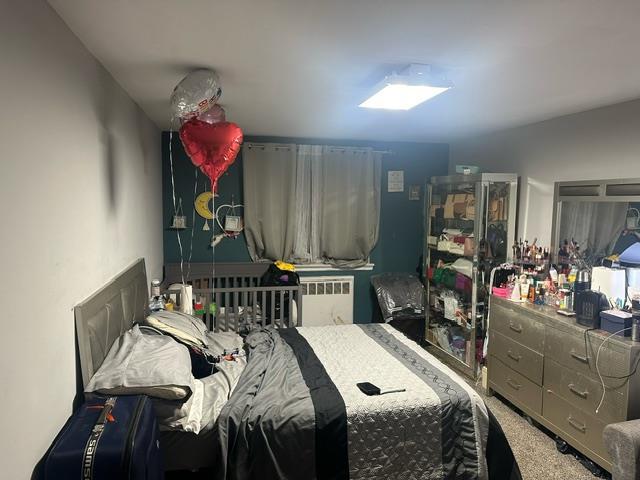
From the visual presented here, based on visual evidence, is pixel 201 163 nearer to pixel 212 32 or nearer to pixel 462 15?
pixel 212 32

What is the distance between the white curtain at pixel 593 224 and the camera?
301 centimetres

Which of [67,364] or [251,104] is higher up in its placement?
[251,104]

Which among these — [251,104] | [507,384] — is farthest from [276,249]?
[507,384]

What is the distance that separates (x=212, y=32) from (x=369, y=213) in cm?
337

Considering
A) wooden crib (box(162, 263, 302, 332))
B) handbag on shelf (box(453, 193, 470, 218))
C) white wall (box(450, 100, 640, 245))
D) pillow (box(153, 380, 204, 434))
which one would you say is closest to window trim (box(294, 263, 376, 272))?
wooden crib (box(162, 263, 302, 332))

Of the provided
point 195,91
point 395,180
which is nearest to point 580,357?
point 195,91

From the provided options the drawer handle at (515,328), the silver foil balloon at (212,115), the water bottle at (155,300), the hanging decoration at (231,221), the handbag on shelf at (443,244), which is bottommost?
the drawer handle at (515,328)

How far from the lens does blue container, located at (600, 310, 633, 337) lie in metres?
2.51

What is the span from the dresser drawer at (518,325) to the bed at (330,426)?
34.5 inches

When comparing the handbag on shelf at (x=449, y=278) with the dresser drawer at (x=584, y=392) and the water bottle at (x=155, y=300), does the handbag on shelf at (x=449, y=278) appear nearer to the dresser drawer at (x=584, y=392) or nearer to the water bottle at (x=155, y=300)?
the dresser drawer at (x=584, y=392)

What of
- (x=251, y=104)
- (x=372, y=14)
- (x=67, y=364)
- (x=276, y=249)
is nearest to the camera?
(x=372, y=14)

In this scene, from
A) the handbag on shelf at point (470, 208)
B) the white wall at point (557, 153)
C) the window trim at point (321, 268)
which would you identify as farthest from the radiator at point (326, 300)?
the white wall at point (557, 153)

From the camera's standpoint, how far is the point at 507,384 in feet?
11.1

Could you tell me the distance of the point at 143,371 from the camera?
6.29 feet
